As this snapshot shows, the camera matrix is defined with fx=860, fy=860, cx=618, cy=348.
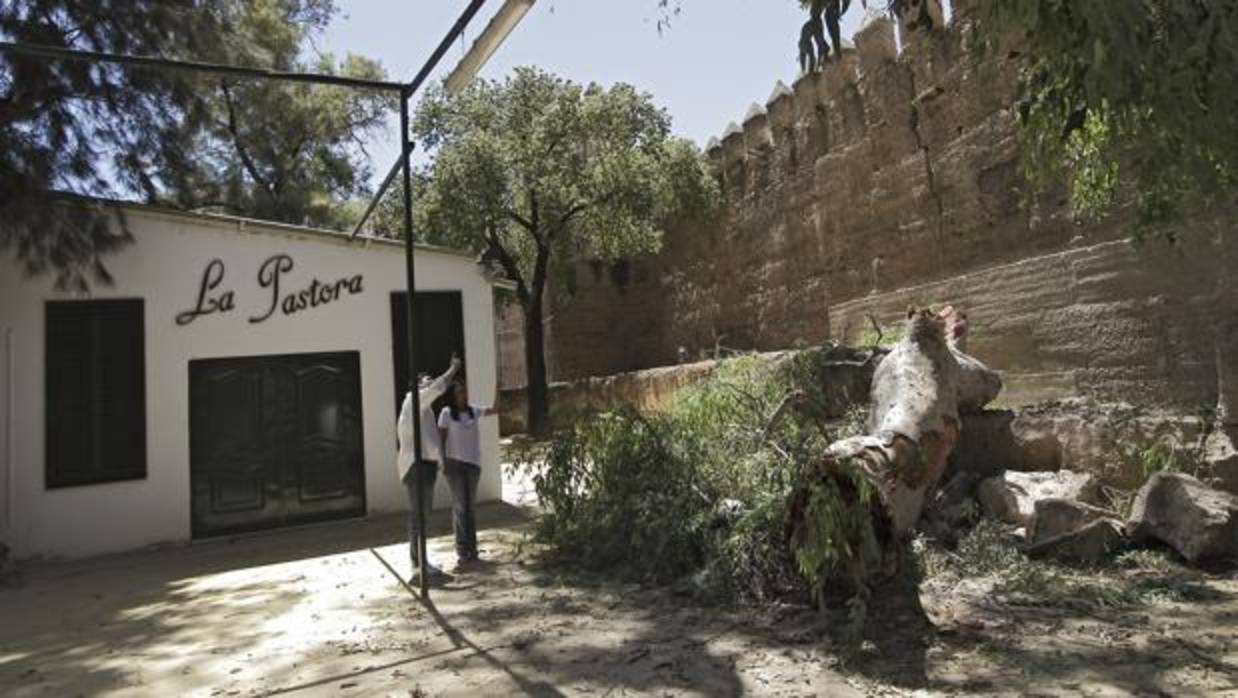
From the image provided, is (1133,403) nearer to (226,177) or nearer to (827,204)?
(827,204)

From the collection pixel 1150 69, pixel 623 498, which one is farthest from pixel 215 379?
pixel 1150 69

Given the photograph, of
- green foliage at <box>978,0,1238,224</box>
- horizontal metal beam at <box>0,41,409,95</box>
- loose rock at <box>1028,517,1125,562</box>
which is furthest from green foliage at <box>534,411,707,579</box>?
green foliage at <box>978,0,1238,224</box>

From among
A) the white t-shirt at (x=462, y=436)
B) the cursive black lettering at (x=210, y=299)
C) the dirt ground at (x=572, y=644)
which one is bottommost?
the dirt ground at (x=572, y=644)

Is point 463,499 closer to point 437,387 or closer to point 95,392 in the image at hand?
point 437,387

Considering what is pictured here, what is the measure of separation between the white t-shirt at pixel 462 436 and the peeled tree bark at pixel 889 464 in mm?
3293

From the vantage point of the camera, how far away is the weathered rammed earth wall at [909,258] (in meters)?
6.49

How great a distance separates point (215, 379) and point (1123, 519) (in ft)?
30.0

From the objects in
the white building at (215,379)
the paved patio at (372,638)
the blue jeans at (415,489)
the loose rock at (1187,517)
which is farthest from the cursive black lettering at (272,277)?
the loose rock at (1187,517)

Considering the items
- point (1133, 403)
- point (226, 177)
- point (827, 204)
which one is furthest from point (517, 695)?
point (226, 177)

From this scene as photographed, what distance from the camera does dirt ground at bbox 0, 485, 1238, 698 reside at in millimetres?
4117

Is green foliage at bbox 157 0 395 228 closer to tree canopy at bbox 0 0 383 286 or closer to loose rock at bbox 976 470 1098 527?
Answer: tree canopy at bbox 0 0 383 286

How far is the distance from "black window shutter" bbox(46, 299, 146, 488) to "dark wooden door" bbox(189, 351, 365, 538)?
1.89 feet

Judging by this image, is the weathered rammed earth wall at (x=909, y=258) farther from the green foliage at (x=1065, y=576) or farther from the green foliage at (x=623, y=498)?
the green foliage at (x=623, y=498)

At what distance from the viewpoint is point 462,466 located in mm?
7535
